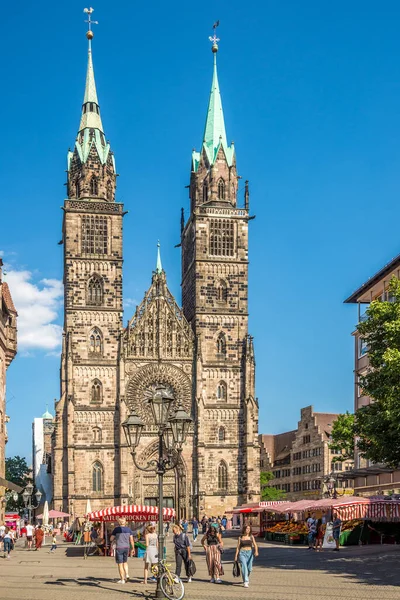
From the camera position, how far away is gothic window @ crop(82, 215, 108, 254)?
7956cm

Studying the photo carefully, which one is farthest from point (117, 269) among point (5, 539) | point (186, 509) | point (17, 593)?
point (17, 593)

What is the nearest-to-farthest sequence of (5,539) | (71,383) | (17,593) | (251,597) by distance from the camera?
(251,597) → (17,593) → (5,539) → (71,383)

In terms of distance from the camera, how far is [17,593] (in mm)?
24953

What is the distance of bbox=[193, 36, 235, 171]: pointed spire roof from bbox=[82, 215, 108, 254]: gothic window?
32.9ft

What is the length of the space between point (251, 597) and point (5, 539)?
23.0 metres

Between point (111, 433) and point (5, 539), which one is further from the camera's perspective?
point (111, 433)

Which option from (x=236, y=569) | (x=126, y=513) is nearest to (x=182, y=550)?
(x=236, y=569)

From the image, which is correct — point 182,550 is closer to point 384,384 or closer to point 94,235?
point 384,384

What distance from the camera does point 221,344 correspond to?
7906cm

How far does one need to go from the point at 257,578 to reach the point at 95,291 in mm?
52100

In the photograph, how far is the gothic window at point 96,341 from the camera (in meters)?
77.3

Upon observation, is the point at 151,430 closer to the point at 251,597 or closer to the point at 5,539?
the point at 5,539

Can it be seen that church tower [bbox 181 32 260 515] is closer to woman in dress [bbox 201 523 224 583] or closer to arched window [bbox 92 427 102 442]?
arched window [bbox 92 427 102 442]

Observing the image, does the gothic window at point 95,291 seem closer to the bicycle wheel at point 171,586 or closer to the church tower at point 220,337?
the church tower at point 220,337
